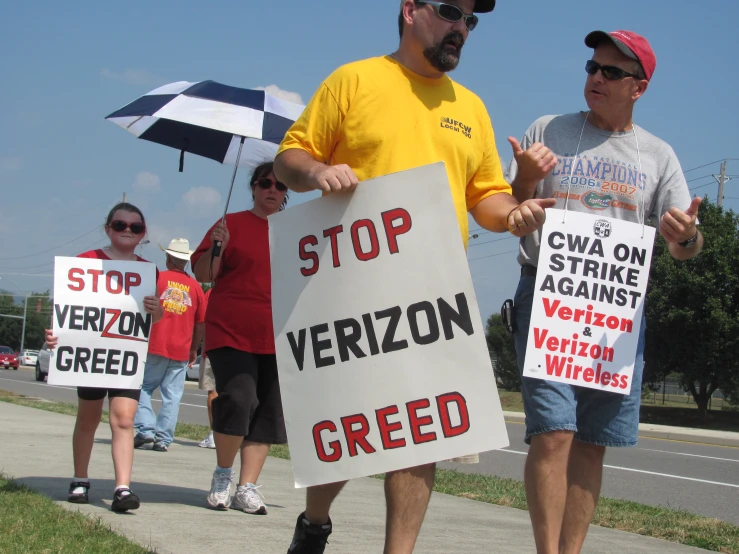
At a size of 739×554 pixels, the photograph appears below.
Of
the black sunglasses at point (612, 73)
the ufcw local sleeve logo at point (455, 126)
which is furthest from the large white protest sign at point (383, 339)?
the black sunglasses at point (612, 73)

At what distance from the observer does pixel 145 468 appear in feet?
24.0

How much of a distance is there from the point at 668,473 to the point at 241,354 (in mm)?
7857

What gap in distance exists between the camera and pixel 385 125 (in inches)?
130

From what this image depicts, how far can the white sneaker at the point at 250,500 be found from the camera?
17.4 ft

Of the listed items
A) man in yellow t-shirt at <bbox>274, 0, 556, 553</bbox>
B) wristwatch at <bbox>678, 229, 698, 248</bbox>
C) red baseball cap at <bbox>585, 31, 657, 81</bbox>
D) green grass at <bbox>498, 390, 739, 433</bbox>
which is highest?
red baseball cap at <bbox>585, 31, 657, 81</bbox>

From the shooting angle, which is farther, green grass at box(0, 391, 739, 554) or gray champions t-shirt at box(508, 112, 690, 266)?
green grass at box(0, 391, 739, 554)

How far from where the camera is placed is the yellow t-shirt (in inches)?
130

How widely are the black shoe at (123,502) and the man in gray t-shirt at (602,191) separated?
2.17 metres

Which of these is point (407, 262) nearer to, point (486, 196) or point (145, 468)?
point (486, 196)

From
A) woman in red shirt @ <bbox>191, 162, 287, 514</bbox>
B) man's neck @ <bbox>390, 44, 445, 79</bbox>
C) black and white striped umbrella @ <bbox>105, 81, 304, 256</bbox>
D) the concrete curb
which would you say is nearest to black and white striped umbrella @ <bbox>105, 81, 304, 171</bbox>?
black and white striped umbrella @ <bbox>105, 81, 304, 256</bbox>

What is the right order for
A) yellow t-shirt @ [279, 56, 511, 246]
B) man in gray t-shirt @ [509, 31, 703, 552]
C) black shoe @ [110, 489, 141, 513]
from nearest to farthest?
yellow t-shirt @ [279, 56, 511, 246], man in gray t-shirt @ [509, 31, 703, 552], black shoe @ [110, 489, 141, 513]

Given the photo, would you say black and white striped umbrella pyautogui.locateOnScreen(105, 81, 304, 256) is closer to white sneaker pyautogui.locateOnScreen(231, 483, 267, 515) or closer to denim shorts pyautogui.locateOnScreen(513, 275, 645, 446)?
white sneaker pyautogui.locateOnScreen(231, 483, 267, 515)

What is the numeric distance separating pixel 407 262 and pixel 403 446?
0.58m

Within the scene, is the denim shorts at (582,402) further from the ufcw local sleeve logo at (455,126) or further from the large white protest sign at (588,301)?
the ufcw local sleeve logo at (455,126)
